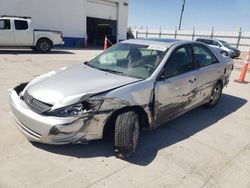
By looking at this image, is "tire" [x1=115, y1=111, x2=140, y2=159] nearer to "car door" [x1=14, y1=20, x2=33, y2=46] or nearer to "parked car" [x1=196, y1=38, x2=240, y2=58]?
"car door" [x1=14, y1=20, x2=33, y2=46]

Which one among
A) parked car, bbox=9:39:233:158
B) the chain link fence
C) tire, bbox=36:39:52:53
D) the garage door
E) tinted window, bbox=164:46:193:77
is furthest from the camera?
the chain link fence

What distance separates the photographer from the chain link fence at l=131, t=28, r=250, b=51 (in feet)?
82.9

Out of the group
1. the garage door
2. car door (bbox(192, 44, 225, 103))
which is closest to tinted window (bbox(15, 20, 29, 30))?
the garage door

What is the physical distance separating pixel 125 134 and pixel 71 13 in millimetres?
18762

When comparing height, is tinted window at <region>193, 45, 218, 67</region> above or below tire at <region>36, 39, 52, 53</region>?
above

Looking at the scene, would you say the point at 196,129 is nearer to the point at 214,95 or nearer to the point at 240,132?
the point at 240,132

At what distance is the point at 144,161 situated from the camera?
3139 millimetres

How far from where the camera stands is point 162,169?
3002 mm

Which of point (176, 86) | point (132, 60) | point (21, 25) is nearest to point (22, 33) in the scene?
point (21, 25)

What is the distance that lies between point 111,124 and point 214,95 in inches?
120

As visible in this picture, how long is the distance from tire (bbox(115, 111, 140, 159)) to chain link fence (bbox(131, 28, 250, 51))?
2600cm

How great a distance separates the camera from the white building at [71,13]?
1702cm

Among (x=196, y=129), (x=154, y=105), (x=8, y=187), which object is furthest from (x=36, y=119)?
(x=196, y=129)

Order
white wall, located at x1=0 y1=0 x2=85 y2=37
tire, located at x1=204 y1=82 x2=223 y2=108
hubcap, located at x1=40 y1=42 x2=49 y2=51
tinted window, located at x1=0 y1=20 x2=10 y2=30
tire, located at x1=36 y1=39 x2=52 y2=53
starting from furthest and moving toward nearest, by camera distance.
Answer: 1. white wall, located at x1=0 y1=0 x2=85 y2=37
2. hubcap, located at x1=40 y1=42 x2=49 y2=51
3. tire, located at x1=36 y1=39 x2=52 y2=53
4. tinted window, located at x1=0 y1=20 x2=10 y2=30
5. tire, located at x1=204 y1=82 x2=223 y2=108
